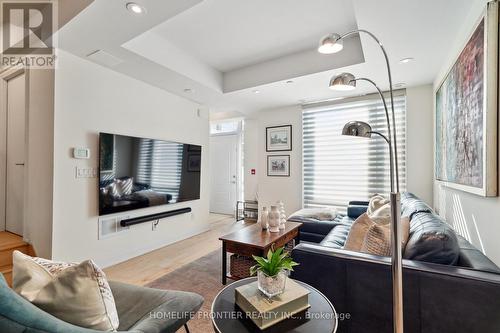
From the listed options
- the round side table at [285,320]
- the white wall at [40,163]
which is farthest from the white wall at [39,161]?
the round side table at [285,320]

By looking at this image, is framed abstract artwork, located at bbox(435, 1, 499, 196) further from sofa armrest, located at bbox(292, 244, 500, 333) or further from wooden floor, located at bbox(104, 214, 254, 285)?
wooden floor, located at bbox(104, 214, 254, 285)

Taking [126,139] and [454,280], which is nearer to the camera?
[454,280]

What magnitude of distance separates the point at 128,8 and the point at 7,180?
2989mm

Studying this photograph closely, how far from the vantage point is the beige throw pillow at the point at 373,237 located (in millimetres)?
1503

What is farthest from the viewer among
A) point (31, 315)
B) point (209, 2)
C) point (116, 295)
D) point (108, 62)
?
A: point (108, 62)

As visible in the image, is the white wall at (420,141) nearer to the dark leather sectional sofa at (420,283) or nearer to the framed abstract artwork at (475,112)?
the framed abstract artwork at (475,112)

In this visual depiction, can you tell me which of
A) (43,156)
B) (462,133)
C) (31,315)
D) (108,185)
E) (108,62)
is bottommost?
(31,315)

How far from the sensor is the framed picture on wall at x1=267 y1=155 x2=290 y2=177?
4.60 m

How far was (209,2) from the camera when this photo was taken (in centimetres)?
216

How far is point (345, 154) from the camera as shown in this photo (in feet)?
13.3

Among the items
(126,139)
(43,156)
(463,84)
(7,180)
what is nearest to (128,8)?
(126,139)

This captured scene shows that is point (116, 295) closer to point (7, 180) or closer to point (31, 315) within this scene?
point (31, 315)

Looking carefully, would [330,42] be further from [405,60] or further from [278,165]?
[278,165]

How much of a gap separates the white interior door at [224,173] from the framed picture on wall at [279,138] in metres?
1.36
